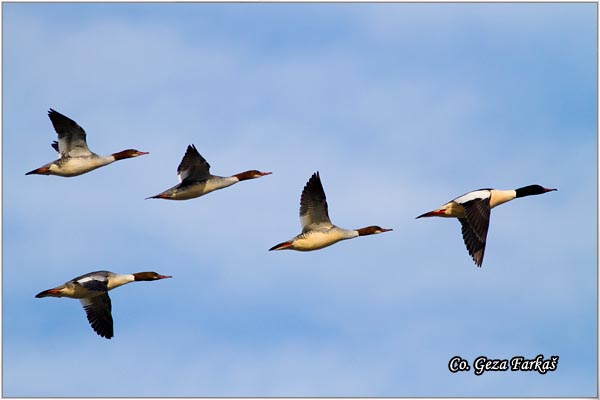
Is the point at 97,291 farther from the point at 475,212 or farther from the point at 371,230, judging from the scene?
the point at 475,212

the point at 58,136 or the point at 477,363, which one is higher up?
the point at 58,136

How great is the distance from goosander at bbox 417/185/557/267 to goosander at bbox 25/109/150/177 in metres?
6.23

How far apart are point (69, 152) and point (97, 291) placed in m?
2.68

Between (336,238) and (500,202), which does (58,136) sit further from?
(500,202)

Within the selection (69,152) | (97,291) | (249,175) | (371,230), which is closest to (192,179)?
(249,175)

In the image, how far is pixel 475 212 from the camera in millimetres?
23328

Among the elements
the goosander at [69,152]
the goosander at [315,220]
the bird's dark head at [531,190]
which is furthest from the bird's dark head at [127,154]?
the bird's dark head at [531,190]

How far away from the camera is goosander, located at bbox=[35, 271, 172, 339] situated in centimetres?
2377

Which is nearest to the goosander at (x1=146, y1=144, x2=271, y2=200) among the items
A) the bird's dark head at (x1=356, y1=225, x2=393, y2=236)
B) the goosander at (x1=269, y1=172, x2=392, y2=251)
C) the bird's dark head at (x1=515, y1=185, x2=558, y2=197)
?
the goosander at (x1=269, y1=172, x2=392, y2=251)

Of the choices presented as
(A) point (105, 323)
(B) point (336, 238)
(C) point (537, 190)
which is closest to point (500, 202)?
(C) point (537, 190)

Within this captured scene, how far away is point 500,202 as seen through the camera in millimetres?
24719

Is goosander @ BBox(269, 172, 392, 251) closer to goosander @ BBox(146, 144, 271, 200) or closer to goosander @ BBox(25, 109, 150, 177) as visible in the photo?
goosander @ BBox(146, 144, 271, 200)

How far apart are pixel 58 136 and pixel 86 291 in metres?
2.96

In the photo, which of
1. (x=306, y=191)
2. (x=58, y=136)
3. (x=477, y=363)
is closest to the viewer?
(x=477, y=363)
